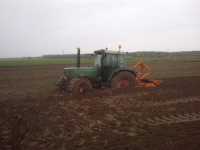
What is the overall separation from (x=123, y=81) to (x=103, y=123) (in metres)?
5.09

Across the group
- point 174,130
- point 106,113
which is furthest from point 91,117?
point 174,130

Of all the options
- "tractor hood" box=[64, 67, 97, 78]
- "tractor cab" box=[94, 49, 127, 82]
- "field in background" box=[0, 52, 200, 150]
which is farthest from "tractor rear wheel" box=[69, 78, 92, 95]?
"tractor cab" box=[94, 49, 127, 82]

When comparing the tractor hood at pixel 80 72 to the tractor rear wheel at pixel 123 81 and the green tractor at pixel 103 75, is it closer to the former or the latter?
the green tractor at pixel 103 75

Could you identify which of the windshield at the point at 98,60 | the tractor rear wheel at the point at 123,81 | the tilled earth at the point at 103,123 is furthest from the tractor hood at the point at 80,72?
the tilled earth at the point at 103,123

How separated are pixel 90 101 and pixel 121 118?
236cm

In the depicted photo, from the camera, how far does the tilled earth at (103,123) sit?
15.8 feet

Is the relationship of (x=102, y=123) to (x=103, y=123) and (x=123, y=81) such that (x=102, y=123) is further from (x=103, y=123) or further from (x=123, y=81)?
(x=123, y=81)

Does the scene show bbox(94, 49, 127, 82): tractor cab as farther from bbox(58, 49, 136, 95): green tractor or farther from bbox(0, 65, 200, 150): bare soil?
bbox(0, 65, 200, 150): bare soil

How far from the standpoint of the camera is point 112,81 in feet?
35.3

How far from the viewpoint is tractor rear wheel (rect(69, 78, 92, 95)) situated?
1003cm

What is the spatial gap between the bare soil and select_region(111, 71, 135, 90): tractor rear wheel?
1395 mm

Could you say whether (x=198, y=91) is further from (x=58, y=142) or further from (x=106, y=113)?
(x=58, y=142)

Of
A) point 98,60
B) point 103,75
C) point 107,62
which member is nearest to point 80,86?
point 103,75

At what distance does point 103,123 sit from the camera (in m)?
6.14
